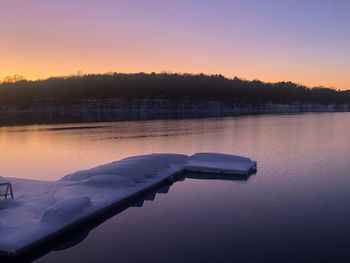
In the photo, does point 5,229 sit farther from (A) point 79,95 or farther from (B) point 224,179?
(A) point 79,95

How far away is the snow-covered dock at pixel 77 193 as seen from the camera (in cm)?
1030

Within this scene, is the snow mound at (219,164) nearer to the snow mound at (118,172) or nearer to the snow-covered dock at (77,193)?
A: the snow-covered dock at (77,193)

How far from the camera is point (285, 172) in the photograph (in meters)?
21.4

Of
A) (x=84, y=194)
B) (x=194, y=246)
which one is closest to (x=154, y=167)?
(x=84, y=194)

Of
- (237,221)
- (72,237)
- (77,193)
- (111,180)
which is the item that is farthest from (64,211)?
(237,221)

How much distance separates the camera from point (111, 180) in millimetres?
16109

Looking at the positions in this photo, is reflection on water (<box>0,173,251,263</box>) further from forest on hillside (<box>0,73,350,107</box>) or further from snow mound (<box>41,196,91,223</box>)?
forest on hillside (<box>0,73,350,107</box>)

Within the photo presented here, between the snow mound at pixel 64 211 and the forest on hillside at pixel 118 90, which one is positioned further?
the forest on hillside at pixel 118 90

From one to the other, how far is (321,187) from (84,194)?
41.3 feet

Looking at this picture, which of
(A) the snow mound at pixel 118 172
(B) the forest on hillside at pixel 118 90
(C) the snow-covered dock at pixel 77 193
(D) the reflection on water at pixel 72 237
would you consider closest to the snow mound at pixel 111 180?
(C) the snow-covered dock at pixel 77 193

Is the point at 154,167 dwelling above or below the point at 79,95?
below

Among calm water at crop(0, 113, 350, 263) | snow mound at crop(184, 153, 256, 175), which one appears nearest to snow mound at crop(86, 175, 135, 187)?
calm water at crop(0, 113, 350, 263)

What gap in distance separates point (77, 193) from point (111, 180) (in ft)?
6.63

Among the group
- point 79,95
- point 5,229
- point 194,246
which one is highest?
point 79,95
